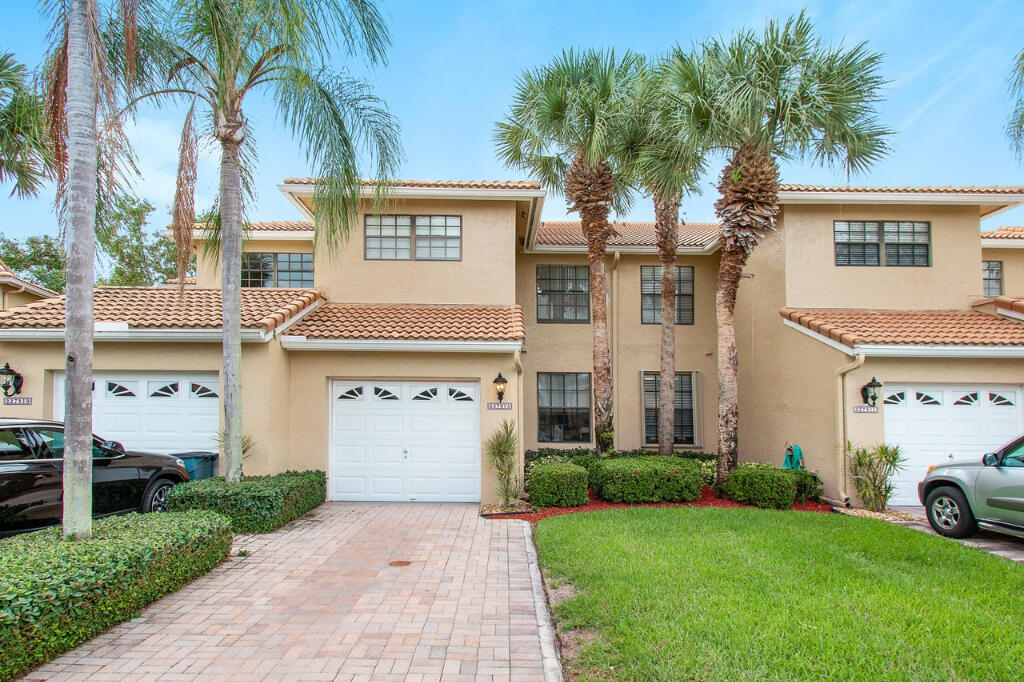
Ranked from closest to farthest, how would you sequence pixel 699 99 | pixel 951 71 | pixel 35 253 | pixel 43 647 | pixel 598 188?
pixel 43 647 → pixel 699 99 → pixel 598 188 → pixel 951 71 → pixel 35 253

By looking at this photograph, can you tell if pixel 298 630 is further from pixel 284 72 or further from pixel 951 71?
pixel 951 71

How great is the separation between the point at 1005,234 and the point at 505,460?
49.9ft

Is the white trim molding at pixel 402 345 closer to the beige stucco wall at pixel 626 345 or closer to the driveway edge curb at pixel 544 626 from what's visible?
the driveway edge curb at pixel 544 626

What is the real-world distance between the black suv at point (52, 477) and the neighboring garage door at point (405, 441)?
9.82ft

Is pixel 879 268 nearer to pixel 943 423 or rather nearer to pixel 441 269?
pixel 943 423

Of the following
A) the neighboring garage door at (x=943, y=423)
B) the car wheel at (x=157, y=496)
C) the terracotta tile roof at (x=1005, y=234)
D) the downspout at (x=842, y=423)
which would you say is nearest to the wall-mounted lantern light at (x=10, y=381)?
the car wheel at (x=157, y=496)

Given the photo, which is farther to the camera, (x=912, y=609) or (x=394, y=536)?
(x=394, y=536)

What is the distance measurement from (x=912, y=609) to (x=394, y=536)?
6323 millimetres

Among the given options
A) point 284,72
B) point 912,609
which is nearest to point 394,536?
point 912,609

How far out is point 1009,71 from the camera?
28.0 feet

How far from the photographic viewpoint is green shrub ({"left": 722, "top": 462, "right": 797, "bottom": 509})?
10281 mm

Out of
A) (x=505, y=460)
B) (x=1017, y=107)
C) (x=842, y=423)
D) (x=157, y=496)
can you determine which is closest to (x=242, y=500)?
(x=157, y=496)

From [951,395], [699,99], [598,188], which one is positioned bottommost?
[951,395]

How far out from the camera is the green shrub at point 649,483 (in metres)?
10.6
